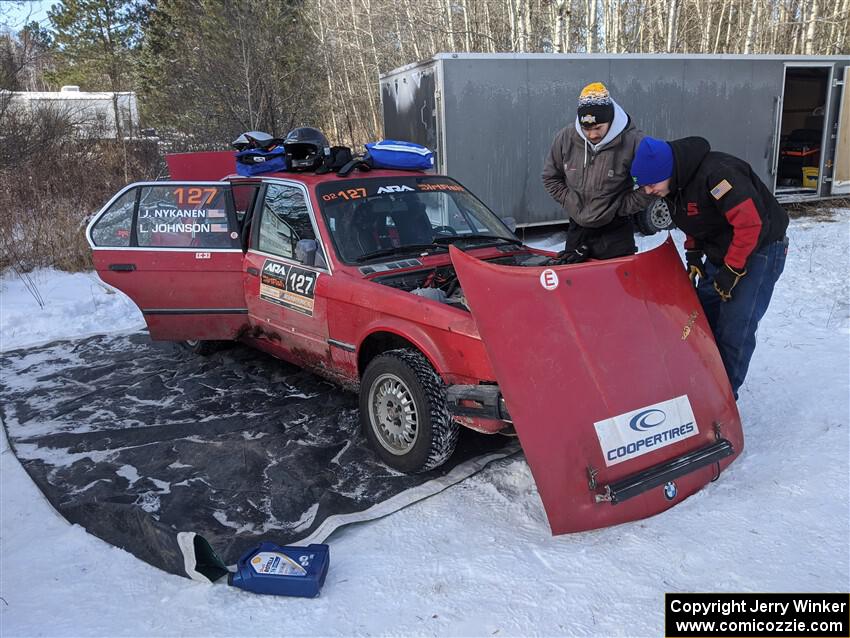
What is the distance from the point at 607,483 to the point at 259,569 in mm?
1517

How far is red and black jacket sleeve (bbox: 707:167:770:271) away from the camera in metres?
3.13

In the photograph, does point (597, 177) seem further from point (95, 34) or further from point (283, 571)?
point (95, 34)

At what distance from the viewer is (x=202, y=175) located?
610 centimetres

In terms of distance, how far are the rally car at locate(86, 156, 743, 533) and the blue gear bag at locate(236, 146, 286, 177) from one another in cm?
19

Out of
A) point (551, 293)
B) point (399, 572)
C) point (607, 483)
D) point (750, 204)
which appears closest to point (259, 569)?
point (399, 572)

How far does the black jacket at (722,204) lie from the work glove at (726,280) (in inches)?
2.1

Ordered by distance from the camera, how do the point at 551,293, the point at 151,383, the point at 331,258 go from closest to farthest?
the point at 551,293 < the point at 331,258 < the point at 151,383

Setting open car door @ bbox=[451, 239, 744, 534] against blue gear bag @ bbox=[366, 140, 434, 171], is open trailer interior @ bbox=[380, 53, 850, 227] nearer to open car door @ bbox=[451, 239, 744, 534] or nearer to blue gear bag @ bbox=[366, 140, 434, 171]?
blue gear bag @ bbox=[366, 140, 434, 171]

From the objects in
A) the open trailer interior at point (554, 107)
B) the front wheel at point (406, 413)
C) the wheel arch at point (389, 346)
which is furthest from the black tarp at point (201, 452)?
the open trailer interior at point (554, 107)

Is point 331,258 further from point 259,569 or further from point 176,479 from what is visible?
point 259,569

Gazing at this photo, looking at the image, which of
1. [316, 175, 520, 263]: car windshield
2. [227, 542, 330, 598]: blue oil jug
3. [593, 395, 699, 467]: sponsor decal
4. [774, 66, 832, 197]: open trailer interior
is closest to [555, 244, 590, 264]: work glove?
[316, 175, 520, 263]: car windshield

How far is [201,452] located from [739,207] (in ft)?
10.8

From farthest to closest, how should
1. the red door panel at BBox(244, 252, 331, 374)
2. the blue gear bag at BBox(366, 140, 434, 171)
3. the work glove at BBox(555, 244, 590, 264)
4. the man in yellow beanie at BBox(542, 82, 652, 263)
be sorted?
the blue gear bag at BBox(366, 140, 434, 171), the red door panel at BBox(244, 252, 331, 374), the work glove at BBox(555, 244, 590, 264), the man in yellow beanie at BBox(542, 82, 652, 263)

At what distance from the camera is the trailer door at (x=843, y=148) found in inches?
413
